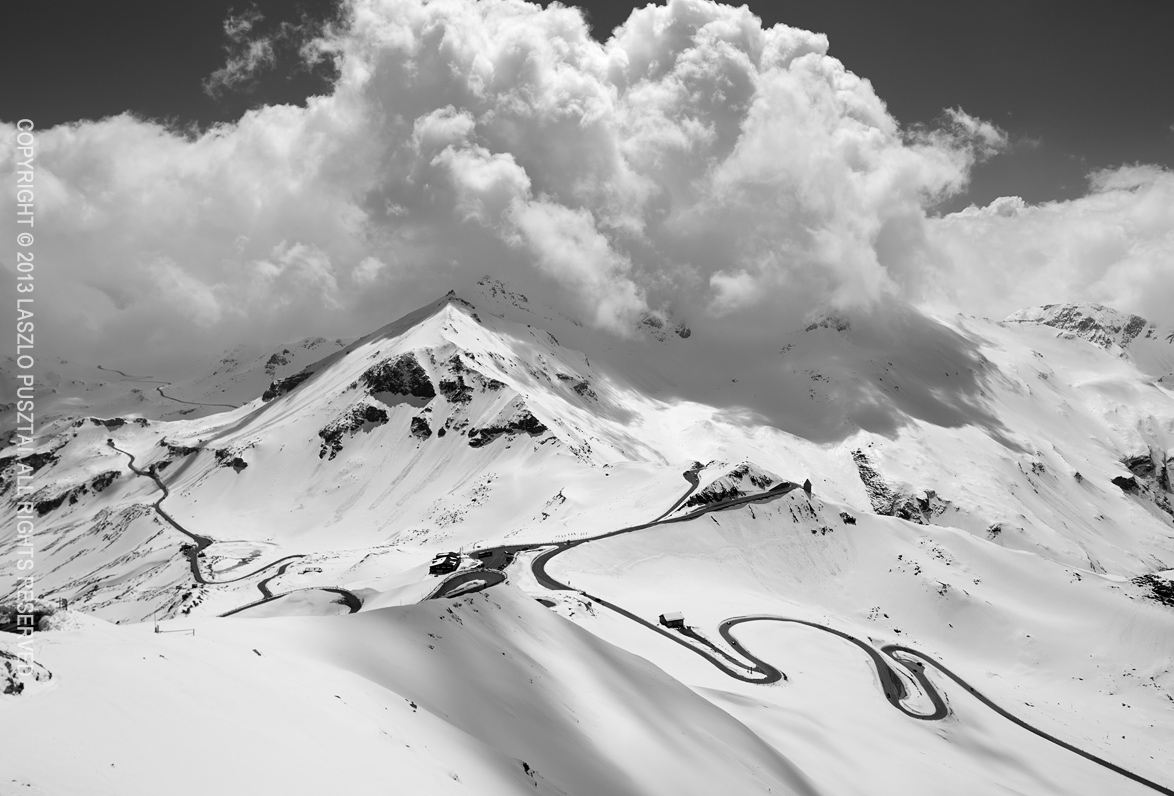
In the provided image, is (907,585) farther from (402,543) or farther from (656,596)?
(402,543)

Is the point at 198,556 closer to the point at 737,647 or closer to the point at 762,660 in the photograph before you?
the point at 737,647

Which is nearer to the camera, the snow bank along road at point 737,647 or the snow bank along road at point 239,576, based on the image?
the snow bank along road at point 737,647

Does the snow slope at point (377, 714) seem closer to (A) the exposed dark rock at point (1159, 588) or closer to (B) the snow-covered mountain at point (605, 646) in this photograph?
(B) the snow-covered mountain at point (605, 646)

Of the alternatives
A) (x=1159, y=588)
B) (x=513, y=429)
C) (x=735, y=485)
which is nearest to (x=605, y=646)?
(x=735, y=485)

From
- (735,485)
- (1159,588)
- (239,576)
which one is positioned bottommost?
(239,576)

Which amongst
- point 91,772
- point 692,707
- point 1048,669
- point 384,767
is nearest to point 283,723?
point 384,767

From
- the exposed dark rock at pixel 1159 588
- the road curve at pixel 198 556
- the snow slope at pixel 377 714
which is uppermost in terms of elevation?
the exposed dark rock at pixel 1159 588

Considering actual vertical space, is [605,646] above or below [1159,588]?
below

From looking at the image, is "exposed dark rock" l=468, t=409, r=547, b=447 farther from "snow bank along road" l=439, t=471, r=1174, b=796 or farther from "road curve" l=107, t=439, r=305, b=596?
"snow bank along road" l=439, t=471, r=1174, b=796

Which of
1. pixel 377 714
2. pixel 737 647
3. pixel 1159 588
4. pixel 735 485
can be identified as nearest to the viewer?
pixel 377 714

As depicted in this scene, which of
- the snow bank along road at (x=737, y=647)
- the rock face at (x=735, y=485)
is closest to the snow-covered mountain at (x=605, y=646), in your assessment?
the rock face at (x=735, y=485)

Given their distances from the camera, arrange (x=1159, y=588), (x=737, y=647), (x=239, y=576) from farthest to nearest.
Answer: (x=239, y=576) < (x=1159, y=588) < (x=737, y=647)
